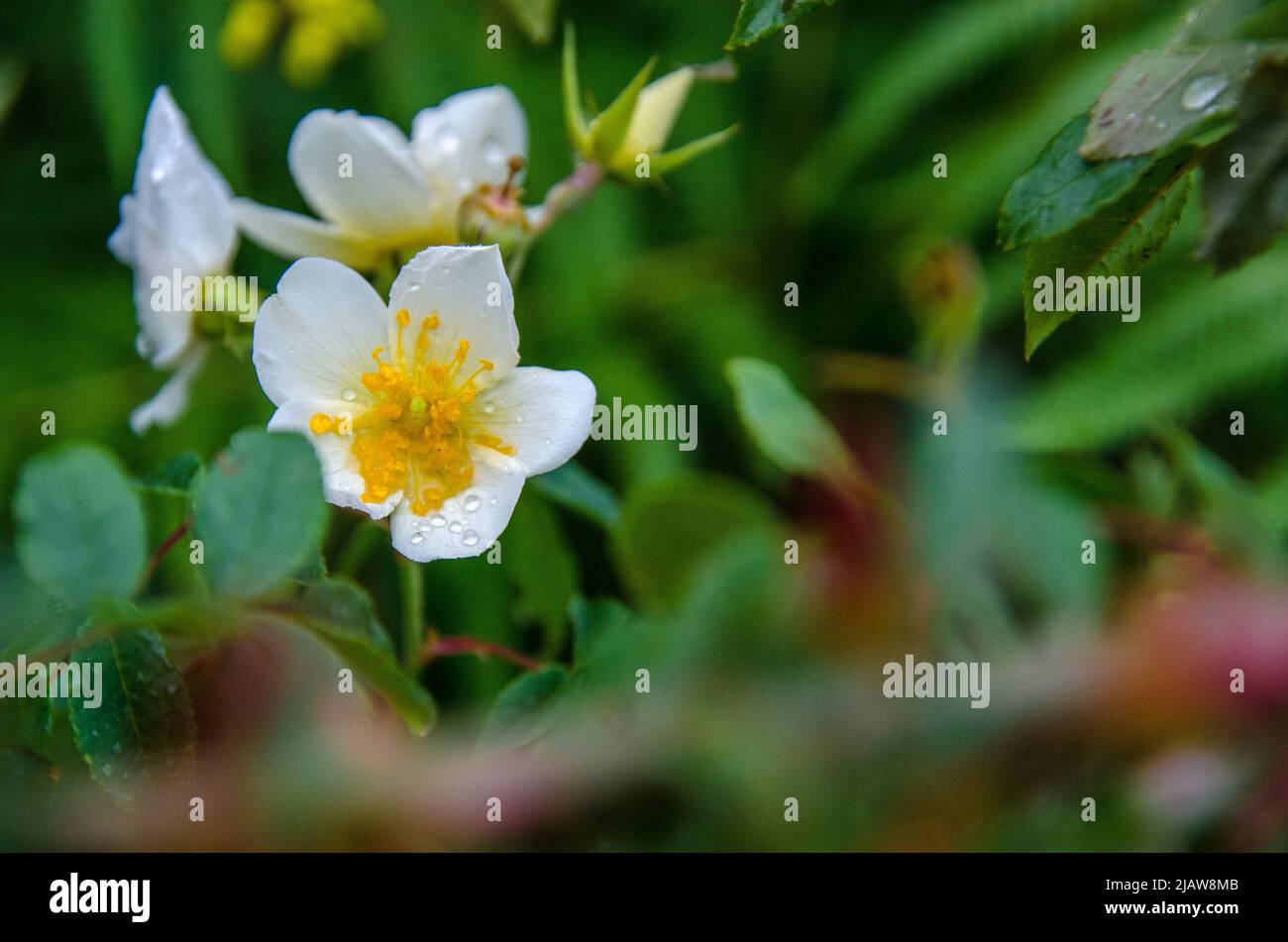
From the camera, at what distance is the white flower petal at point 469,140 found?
1.28 feet

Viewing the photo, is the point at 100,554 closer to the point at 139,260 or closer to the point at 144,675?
the point at 144,675

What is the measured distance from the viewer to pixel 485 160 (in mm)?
396

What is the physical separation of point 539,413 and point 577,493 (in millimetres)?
106

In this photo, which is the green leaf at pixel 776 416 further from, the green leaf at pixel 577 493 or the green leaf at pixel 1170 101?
the green leaf at pixel 1170 101

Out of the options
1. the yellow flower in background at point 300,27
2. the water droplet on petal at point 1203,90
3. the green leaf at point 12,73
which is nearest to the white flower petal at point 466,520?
the water droplet on petal at point 1203,90

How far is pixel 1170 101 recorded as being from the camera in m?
0.29

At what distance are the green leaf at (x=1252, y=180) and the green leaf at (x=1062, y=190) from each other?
18 mm

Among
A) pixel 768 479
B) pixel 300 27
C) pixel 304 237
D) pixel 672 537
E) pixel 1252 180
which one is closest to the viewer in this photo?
pixel 1252 180

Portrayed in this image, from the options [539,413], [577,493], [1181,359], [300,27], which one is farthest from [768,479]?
[539,413]

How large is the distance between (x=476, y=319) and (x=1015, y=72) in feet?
4.08

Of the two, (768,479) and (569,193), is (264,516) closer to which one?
(569,193)

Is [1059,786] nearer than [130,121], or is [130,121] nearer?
[1059,786]
